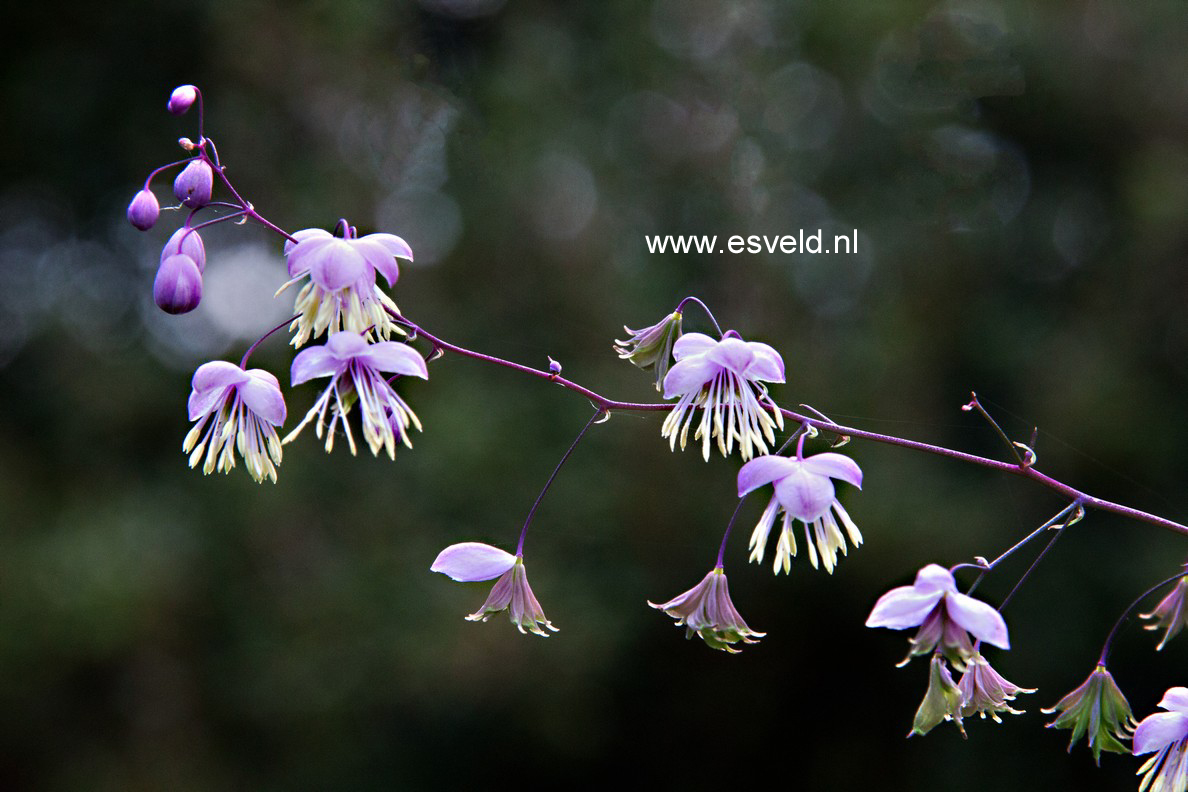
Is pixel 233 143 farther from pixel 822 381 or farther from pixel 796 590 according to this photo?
pixel 796 590

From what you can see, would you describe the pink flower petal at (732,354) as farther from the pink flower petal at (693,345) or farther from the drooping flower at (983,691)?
the drooping flower at (983,691)

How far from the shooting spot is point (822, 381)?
10.9ft

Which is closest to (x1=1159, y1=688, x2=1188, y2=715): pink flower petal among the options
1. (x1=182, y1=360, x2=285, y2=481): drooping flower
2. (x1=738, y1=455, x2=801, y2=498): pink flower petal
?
(x1=738, y1=455, x2=801, y2=498): pink flower petal

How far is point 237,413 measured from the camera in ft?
2.93

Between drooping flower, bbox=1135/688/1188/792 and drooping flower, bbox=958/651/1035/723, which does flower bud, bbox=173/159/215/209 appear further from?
drooping flower, bbox=1135/688/1188/792

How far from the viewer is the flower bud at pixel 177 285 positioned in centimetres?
79

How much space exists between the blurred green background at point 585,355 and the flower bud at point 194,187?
2.15 meters

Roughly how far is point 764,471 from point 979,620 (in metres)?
0.18

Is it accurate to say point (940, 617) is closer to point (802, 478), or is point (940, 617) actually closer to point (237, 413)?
point (802, 478)

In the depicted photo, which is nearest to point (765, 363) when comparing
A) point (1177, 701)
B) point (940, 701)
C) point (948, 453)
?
point (948, 453)

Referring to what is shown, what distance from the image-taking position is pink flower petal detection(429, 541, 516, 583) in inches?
35.2

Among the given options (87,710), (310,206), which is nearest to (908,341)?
(310,206)

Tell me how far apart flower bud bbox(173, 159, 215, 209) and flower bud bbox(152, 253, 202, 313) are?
49 millimetres

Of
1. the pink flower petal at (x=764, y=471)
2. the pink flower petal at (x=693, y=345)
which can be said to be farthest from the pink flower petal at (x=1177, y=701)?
the pink flower petal at (x=693, y=345)
